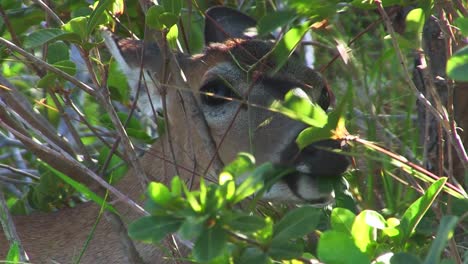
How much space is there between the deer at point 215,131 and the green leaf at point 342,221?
2.34 feet

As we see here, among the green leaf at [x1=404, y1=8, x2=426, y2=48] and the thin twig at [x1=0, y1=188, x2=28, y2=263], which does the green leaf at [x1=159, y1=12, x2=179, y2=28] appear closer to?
the green leaf at [x1=404, y1=8, x2=426, y2=48]

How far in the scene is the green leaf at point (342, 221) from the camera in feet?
7.56

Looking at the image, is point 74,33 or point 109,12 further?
point 109,12

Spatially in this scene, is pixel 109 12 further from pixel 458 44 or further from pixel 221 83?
pixel 458 44

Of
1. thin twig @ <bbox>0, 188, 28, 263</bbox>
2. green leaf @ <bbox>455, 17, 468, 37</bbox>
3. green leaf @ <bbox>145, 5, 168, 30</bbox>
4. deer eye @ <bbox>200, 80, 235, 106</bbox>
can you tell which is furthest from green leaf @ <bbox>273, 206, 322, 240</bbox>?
deer eye @ <bbox>200, 80, 235, 106</bbox>

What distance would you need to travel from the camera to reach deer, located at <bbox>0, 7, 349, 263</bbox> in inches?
126

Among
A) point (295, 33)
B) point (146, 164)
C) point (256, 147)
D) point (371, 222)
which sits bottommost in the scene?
point (146, 164)

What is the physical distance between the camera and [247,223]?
1.89m

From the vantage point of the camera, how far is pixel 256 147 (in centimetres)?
336

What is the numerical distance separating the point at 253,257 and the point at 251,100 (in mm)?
1522

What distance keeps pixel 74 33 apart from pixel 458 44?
53.8 inches

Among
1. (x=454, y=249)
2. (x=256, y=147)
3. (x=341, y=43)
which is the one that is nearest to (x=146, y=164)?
(x=256, y=147)

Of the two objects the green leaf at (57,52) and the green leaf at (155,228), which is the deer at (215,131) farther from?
the green leaf at (155,228)

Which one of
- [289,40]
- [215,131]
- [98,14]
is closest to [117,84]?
[215,131]
